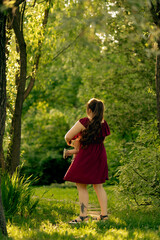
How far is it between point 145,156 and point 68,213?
1.83 metres

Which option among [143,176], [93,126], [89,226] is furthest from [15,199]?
[143,176]

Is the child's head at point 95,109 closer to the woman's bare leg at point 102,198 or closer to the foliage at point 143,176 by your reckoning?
the woman's bare leg at point 102,198

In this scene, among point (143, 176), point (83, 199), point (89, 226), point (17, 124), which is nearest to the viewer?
point (89, 226)

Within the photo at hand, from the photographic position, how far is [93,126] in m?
6.18

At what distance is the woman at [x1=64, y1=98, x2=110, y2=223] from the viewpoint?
6.18m

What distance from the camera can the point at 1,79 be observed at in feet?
17.1

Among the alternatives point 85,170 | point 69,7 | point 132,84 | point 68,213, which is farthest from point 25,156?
point 85,170

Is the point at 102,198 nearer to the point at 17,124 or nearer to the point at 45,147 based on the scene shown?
the point at 17,124

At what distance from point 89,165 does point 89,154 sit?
171 millimetres

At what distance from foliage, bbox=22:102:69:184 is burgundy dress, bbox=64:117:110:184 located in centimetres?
1079

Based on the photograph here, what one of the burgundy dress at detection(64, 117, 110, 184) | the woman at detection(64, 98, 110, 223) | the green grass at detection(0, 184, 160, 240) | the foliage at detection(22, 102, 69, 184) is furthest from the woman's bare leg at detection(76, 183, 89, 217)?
the foliage at detection(22, 102, 69, 184)

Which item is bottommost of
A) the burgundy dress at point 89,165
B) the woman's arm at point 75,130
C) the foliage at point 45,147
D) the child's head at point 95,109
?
the foliage at point 45,147

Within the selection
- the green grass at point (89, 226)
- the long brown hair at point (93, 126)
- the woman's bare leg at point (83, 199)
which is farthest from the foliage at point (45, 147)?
the long brown hair at point (93, 126)

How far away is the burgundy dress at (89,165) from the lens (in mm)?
6188
